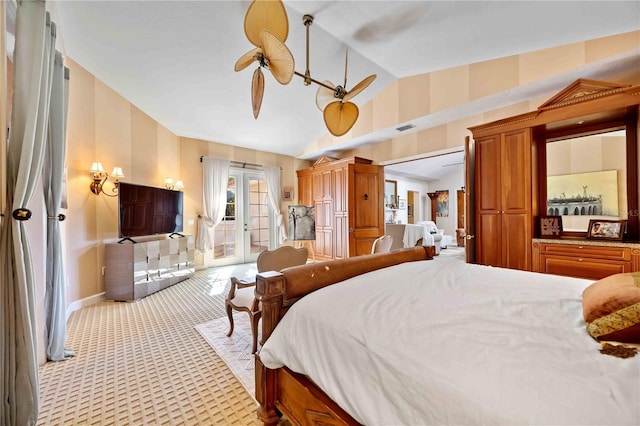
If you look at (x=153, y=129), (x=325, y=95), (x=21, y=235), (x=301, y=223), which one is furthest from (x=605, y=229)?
(x=153, y=129)

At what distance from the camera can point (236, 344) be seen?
2447mm

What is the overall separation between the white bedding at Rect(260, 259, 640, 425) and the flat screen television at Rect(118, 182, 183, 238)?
3440mm

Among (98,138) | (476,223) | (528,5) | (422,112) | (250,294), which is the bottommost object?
(250,294)

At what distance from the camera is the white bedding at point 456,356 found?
67 centimetres

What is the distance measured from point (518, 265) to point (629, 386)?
9.85 ft

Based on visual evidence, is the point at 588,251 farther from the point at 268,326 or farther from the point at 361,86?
the point at 268,326

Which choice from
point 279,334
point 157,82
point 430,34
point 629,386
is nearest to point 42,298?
point 279,334

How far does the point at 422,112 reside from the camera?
13.4 ft

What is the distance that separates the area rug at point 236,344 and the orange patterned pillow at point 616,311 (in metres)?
1.93

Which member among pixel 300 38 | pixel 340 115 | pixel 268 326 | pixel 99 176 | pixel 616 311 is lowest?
pixel 268 326

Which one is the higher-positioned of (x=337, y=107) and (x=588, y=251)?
(x=337, y=107)

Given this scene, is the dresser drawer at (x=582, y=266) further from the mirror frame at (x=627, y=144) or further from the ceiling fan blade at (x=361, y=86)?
the ceiling fan blade at (x=361, y=86)

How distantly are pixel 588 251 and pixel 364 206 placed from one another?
11.4 ft

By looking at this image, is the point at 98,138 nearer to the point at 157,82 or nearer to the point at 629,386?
the point at 157,82
